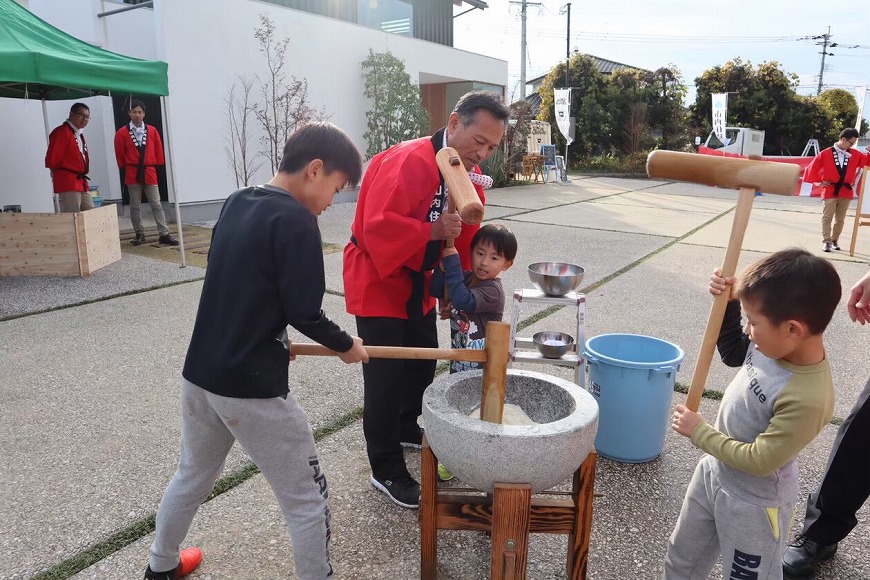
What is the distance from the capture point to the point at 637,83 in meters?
24.0

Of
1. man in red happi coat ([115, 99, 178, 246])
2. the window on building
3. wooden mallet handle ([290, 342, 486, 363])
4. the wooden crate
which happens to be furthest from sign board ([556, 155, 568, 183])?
wooden mallet handle ([290, 342, 486, 363])

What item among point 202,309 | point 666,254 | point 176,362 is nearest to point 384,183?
point 202,309

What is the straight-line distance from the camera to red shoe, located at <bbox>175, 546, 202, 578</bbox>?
2.06 meters

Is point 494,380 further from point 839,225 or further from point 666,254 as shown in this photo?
point 839,225

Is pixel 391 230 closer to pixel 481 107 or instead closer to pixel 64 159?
pixel 481 107

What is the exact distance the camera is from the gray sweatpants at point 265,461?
5.86 ft

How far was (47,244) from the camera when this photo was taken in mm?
6270

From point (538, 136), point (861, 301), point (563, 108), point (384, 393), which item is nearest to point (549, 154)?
point (563, 108)

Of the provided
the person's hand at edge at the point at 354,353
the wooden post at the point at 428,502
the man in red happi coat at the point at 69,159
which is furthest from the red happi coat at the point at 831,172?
the man in red happi coat at the point at 69,159

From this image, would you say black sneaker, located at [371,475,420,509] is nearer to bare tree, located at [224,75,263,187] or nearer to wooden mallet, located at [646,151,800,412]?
wooden mallet, located at [646,151,800,412]

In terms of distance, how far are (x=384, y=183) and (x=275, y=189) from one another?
23.5 inches

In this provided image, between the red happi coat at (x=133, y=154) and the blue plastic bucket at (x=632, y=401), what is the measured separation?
23.3 feet

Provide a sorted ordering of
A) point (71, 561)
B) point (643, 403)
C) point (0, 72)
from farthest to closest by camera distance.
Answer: point (0, 72) < point (643, 403) < point (71, 561)

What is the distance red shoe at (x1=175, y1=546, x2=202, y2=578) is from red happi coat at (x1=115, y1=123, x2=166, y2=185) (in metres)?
7.04
